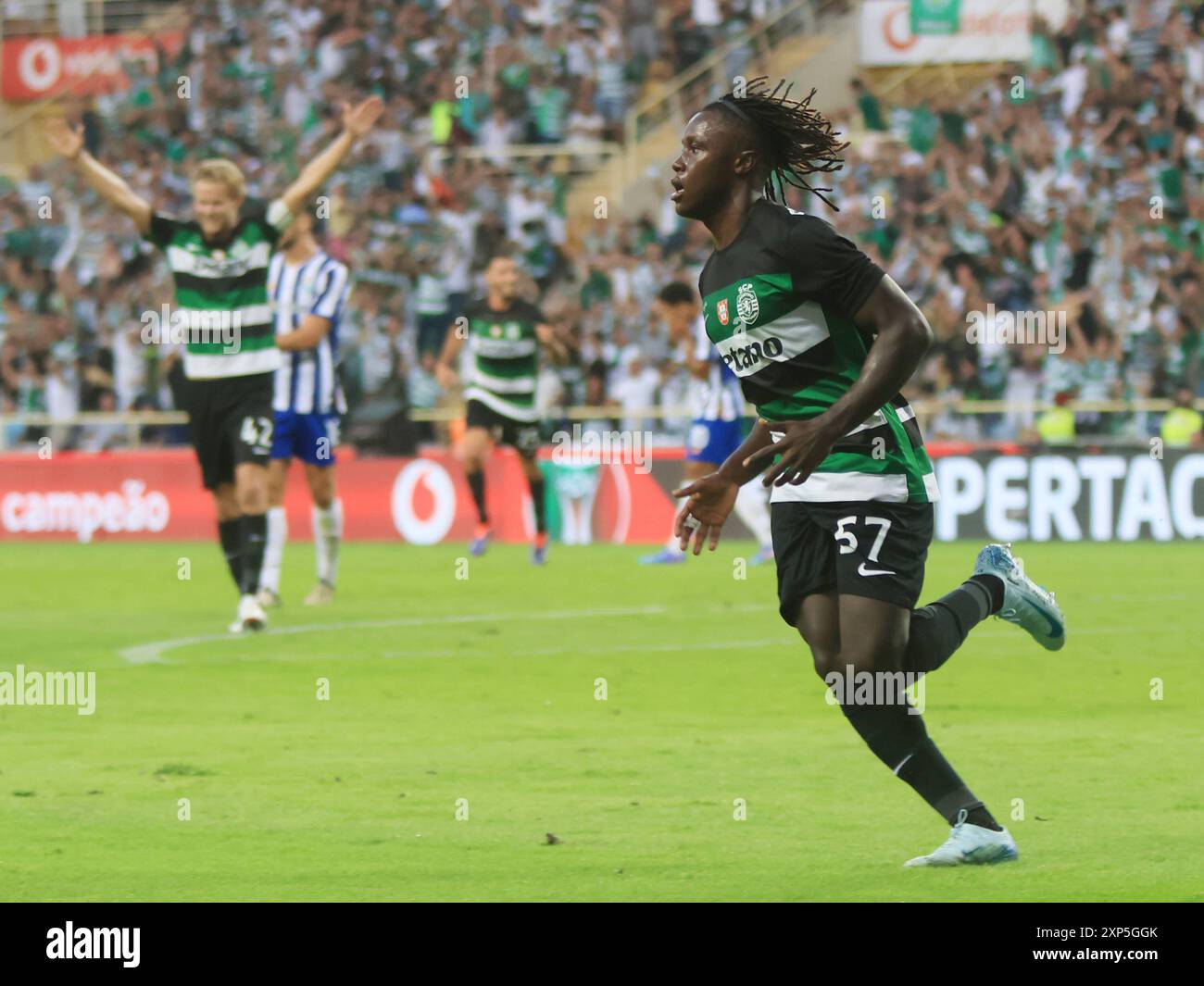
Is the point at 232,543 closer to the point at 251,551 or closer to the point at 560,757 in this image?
the point at 251,551

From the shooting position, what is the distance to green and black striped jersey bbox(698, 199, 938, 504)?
6.69 metres

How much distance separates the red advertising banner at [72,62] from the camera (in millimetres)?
34094

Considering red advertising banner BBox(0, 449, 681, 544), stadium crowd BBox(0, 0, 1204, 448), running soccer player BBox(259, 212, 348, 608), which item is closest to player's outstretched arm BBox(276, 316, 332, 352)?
running soccer player BBox(259, 212, 348, 608)

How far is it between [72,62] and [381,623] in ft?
78.7

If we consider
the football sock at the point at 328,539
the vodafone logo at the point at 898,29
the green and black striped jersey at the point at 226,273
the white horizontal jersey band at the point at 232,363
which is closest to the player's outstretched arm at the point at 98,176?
the green and black striped jersey at the point at 226,273

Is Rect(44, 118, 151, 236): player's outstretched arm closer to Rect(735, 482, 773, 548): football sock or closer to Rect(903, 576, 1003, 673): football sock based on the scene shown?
Rect(903, 576, 1003, 673): football sock

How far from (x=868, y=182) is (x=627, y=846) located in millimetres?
19742

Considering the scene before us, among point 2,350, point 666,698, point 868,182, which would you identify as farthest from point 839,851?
point 2,350

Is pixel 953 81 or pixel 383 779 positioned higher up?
pixel 953 81

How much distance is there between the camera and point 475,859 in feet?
22.5

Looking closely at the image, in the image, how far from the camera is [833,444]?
6.41 meters

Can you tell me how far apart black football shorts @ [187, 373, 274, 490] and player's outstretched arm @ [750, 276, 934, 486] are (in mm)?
7998

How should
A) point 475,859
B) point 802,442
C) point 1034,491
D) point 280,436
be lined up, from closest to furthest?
1. point 802,442
2. point 475,859
3. point 280,436
4. point 1034,491

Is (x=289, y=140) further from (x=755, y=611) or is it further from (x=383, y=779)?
(x=383, y=779)
